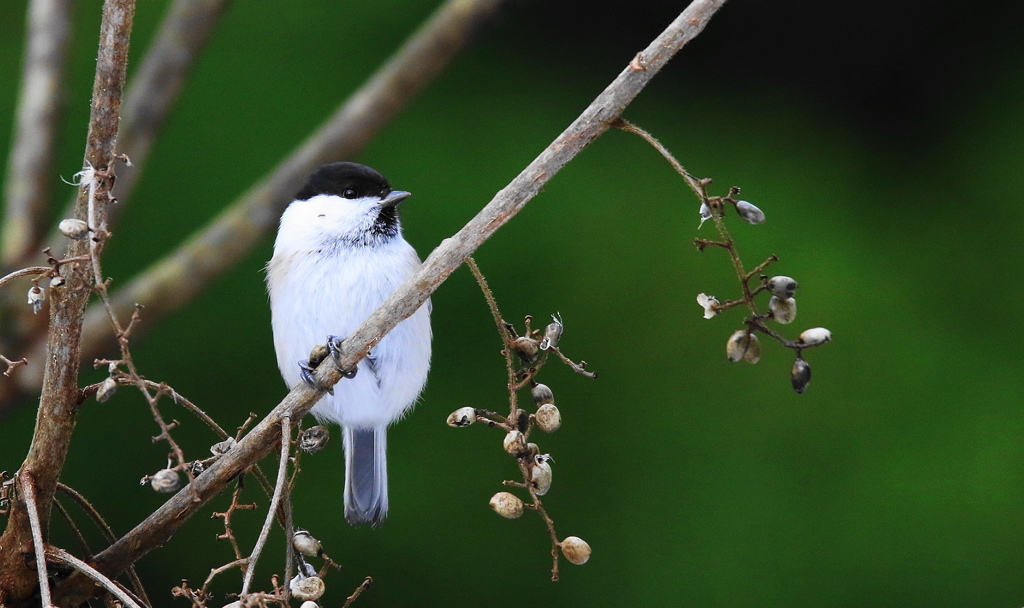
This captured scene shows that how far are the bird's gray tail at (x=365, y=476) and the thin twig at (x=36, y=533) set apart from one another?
1.49 ft

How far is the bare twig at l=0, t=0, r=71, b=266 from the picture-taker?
5.61 ft

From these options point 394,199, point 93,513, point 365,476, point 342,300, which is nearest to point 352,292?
point 342,300

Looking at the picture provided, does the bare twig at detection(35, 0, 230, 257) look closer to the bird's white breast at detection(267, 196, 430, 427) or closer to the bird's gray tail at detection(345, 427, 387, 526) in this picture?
the bird's white breast at detection(267, 196, 430, 427)

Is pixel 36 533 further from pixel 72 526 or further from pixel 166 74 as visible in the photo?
pixel 166 74

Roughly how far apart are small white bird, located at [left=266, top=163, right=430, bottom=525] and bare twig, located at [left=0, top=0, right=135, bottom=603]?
1.22 ft

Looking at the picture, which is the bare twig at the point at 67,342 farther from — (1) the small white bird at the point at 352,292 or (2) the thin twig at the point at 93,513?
(1) the small white bird at the point at 352,292

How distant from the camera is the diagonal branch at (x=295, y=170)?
1.64 metres

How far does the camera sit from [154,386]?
0.67 m

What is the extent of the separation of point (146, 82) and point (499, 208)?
3.89 ft

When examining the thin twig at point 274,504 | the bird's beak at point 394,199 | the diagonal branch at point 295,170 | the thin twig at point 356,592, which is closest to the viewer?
the thin twig at point 274,504

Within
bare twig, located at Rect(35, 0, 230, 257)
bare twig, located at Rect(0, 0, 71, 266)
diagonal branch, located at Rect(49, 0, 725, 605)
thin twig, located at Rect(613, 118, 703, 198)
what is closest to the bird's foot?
diagonal branch, located at Rect(49, 0, 725, 605)

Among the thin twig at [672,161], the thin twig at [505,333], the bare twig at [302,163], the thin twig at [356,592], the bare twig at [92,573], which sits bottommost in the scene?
the thin twig at [356,592]

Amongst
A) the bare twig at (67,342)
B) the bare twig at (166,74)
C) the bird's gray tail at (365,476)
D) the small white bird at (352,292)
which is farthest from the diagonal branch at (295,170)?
the bare twig at (67,342)

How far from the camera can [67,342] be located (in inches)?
31.1
